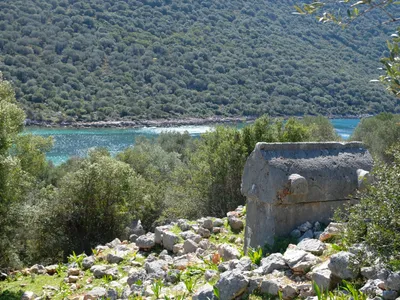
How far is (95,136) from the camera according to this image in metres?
63.8

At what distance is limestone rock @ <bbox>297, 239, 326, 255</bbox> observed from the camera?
7.18 m

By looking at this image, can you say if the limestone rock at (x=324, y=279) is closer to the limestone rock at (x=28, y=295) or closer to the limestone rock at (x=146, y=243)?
the limestone rock at (x=28, y=295)

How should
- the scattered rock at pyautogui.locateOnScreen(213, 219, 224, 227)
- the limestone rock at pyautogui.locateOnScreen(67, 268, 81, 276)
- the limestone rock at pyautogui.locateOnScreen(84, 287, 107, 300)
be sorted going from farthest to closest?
the scattered rock at pyautogui.locateOnScreen(213, 219, 224, 227) < the limestone rock at pyautogui.locateOnScreen(67, 268, 81, 276) < the limestone rock at pyautogui.locateOnScreen(84, 287, 107, 300)

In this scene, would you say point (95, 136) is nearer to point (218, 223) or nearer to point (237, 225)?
point (218, 223)

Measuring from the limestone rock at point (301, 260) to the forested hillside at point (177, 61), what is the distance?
60426 mm

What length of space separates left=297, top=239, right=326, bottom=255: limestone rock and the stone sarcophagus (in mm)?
1507

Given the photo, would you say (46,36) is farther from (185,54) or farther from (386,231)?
(386,231)

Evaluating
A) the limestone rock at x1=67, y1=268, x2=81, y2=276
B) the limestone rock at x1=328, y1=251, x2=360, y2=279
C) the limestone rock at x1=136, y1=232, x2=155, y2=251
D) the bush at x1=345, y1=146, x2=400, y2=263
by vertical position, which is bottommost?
the limestone rock at x1=67, y1=268, x2=81, y2=276

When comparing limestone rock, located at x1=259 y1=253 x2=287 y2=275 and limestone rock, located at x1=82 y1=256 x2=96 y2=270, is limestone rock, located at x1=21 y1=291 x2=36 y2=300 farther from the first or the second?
limestone rock, located at x1=259 y1=253 x2=287 y2=275

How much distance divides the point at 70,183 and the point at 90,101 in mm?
58957

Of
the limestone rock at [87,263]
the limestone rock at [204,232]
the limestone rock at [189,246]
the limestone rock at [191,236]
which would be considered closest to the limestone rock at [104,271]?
the limestone rock at [87,263]

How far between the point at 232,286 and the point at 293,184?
3028mm

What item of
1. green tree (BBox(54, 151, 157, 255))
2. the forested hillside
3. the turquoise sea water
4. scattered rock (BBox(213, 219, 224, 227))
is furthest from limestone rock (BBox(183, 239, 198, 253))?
the forested hillside

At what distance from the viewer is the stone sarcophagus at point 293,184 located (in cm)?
895
